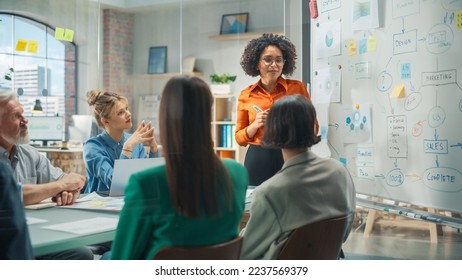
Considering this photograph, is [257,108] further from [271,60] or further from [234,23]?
[234,23]

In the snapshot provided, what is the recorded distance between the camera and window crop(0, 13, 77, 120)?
2113 millimetres

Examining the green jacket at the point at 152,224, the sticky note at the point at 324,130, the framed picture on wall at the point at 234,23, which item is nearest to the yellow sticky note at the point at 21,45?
the green jacket at the point at 152,224

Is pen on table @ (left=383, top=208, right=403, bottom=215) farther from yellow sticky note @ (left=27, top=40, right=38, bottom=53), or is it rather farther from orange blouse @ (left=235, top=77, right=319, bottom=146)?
yellow sticky note @ (left=27, top=40, right=38, bottom=53)

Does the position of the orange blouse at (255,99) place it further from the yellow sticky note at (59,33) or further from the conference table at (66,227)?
the yellow sticky note at (59,33)

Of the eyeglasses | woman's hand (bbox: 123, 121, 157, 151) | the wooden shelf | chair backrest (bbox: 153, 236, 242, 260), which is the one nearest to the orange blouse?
the eyeglasses

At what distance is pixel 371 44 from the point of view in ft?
9.40

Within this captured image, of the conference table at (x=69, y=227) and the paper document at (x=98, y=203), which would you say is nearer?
the conference table at (x=69, y=227)

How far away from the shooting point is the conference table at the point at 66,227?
1521 mm

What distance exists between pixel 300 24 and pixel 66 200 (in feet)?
5.01

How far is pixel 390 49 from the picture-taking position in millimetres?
2797

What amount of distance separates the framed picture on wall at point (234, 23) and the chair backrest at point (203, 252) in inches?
59.1

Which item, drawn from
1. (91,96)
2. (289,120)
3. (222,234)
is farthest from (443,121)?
(91,96)

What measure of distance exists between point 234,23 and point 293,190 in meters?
1.29
